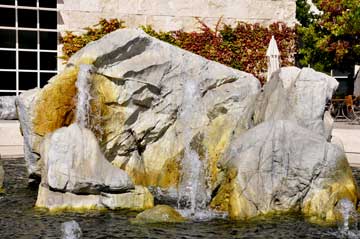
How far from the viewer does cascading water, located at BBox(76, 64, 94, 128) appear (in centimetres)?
1160

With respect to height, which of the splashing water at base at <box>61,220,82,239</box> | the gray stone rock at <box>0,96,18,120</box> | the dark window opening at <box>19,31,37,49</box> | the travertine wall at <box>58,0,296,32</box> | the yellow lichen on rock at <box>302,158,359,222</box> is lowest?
the splashing water at base at <box>61,220,82,239</box>

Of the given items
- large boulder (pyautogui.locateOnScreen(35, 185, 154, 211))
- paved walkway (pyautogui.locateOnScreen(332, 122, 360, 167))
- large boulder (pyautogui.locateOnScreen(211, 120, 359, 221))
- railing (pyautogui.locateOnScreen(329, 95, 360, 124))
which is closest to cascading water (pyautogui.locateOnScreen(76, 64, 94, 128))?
large boulder (pyautogui.locateOnScreen(35, 185, 154, 211))

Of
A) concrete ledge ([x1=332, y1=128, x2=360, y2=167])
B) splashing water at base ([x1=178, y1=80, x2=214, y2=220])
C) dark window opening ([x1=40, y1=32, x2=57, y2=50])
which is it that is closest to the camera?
splashing water at base ([x1=178, y1=80, x2=214, y2=220])

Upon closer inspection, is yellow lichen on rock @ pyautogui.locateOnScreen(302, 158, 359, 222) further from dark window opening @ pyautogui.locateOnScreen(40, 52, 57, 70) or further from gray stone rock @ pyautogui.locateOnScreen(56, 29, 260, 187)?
dark window opening @ pyautogui.locateOnScreen(40, 52, 57, 70)

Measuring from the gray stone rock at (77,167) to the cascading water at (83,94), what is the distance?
43.8 inches

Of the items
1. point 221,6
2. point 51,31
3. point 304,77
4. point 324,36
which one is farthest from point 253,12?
point 304,77

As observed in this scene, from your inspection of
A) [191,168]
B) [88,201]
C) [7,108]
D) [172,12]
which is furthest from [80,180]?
[172,12]

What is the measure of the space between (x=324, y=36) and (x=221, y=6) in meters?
4.23

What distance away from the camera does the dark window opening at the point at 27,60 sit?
2227 centimetres

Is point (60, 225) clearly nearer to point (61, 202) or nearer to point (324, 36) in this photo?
point (61, 202)

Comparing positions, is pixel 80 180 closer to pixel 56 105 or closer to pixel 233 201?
pixel 56 105

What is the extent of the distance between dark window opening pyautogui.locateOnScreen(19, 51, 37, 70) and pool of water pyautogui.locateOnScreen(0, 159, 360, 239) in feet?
41.8

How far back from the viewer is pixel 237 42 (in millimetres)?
24547

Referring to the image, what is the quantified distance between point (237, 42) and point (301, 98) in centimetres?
1369
